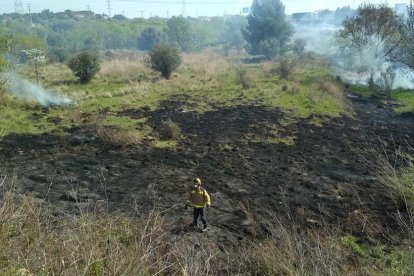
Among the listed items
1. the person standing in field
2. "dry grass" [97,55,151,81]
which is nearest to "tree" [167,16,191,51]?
"dry grass" [97,55,151,81]

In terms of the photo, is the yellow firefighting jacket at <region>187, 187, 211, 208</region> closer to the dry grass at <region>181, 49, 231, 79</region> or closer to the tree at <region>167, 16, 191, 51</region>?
the dry grass at <region>181, 49, 231, 79</region>

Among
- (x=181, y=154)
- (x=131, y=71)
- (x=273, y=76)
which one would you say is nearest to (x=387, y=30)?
(x=273, y=76)

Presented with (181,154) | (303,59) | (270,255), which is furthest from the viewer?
(303,59)

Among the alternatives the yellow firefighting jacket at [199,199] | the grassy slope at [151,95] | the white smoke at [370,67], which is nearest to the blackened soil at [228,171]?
the yellow firefighting jacket at [199,199]

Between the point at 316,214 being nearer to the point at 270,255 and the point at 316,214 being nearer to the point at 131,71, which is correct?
the point at 270,255

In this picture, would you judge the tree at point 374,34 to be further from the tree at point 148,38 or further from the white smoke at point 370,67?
the tree at point 148,38

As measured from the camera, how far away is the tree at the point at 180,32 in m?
73.0

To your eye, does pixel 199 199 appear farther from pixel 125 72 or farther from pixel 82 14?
pixel 82 14

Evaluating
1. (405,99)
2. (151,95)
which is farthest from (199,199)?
(405,99)

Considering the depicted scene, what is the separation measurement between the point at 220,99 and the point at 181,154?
10.9 meters

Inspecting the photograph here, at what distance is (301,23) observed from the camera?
10738 cm

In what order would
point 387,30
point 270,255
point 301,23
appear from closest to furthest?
point 270,255 < point 387,30 < point 301,23

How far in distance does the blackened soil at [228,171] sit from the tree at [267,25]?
38.5 meters

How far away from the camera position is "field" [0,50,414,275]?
16.1 feet
